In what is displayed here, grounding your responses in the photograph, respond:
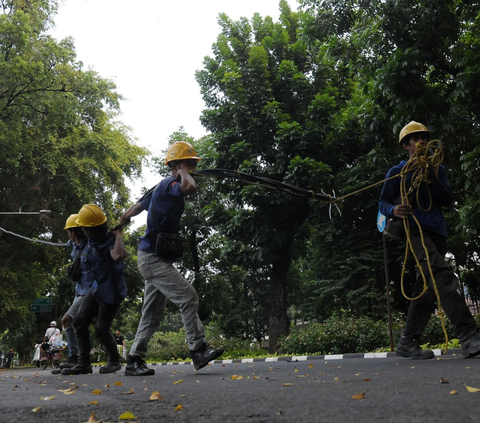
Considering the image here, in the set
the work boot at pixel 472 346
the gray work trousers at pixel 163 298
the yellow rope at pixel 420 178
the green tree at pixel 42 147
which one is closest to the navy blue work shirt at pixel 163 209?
the gray work trousers at pixel 163 298

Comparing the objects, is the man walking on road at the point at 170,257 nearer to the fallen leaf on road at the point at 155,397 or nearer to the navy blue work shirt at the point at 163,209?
the navy blue work shirt at the point at 163,209

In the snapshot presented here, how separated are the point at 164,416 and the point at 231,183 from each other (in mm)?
21142

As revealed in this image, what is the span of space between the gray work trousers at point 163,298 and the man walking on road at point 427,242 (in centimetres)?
210

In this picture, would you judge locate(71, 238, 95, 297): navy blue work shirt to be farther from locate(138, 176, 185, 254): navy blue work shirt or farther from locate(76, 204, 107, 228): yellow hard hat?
locate(138, 176, 185, 254): navy blue work shirt

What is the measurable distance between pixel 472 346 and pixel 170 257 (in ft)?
9.80

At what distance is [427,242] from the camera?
6109mm

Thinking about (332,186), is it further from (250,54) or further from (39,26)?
(39,26)

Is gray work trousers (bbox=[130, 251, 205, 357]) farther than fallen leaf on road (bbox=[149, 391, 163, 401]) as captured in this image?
Yes

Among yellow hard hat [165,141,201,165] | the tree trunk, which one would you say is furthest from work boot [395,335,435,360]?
the tree trunk

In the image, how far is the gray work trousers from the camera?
6461 mm

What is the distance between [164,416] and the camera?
3338mm

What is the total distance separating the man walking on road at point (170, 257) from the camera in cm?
645

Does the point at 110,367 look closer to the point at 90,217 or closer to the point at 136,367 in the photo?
the point at 136,367

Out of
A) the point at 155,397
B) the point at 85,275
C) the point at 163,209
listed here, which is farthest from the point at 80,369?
the point at 155,397
